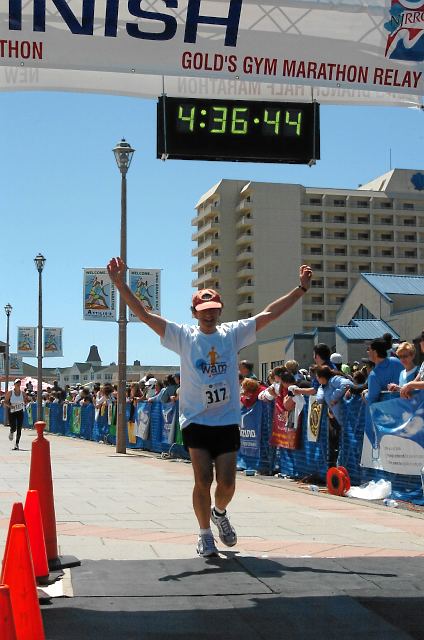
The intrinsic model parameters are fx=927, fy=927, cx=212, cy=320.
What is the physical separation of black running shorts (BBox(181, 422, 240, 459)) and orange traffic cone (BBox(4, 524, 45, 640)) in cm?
237

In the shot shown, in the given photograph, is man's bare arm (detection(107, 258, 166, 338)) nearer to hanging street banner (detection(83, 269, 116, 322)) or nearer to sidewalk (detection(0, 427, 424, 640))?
sidewalk (detection(0, 427, 424, 640))

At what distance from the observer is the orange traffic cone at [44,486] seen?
627 cm

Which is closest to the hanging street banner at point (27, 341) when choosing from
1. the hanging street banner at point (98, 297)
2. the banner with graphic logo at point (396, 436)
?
the hanging street banner at point (98, 297)

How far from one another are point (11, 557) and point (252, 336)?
303cm

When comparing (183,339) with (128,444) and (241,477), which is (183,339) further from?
(128,444)

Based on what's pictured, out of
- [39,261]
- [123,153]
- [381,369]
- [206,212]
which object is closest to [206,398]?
[381,369]

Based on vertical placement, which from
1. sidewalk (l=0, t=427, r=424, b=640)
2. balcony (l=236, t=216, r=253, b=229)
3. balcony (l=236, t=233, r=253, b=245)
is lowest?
sidewalk (l=0, t=427, r=424, b=640)

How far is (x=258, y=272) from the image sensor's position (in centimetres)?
12388

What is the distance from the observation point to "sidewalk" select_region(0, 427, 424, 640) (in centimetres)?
486

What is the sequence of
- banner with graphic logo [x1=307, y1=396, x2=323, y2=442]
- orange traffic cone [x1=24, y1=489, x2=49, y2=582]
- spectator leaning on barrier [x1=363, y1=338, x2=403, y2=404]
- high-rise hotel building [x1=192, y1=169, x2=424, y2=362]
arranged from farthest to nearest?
high-rise hotel building [x1=192, y1=169, x2=424, y2=362] < banner with graphic logo [x1=307, y1=396, x2=323, y2=442] < spectator leaning on barrier [x1=363, y1=338, x2=403, y2=404] < orange traffic cone [x1=24, y1=489, x2=49, y2=582]

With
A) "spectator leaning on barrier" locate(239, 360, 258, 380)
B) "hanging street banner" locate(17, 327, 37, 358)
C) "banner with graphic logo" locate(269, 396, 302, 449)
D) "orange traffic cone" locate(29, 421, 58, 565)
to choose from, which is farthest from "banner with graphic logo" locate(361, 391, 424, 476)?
"hanging street banner" locate(17, 327, 37, 358)

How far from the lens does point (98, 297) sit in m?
24.9

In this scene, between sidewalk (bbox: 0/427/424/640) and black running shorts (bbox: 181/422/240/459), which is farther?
black running shorts (bbox: 181/422/240/459)

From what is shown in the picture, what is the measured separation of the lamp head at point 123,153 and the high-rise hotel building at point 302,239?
326ft
